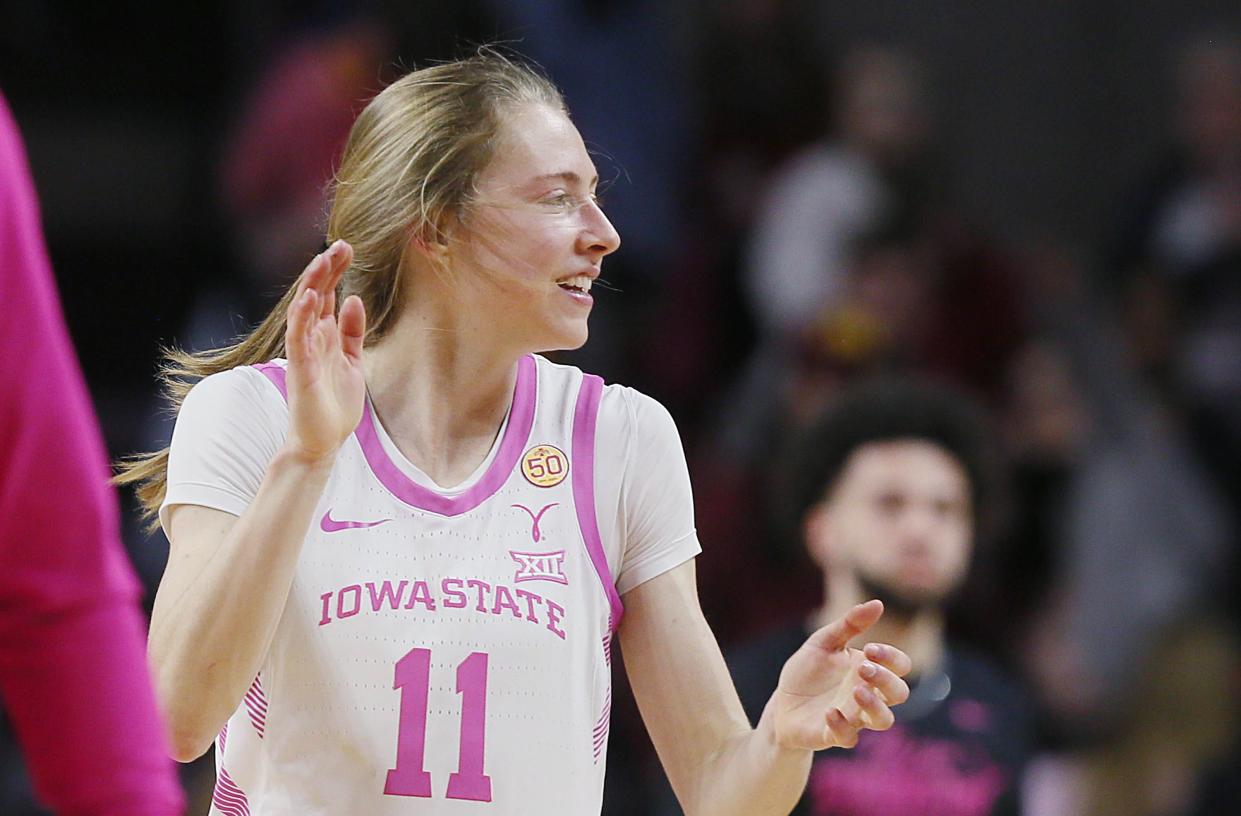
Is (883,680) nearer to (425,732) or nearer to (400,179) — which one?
(425,732)

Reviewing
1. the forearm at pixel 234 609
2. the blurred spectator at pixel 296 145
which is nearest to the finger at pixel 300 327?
the forearm at pixel 234 609

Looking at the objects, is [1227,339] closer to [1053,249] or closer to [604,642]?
[1053,249]

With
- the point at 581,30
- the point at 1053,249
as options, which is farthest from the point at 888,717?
the point at 1053,249

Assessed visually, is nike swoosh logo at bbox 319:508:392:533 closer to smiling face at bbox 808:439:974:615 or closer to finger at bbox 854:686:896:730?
finger at bbox 854:686:896:730

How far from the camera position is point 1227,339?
8.17 meters

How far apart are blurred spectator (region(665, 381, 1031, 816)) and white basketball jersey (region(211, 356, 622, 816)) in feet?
5.91

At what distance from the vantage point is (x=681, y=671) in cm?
332

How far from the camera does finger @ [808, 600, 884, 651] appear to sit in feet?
9.96

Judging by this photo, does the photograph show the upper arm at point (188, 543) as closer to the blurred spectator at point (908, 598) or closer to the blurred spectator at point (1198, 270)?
the blurred spectator at point (908, 598)

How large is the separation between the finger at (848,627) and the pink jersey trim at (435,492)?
562 mm

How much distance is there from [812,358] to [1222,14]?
3.36m

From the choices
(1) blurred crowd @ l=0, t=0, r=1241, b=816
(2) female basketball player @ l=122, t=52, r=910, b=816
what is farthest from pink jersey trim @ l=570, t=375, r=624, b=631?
(1) blurred crowd @ l=0, t=0, r=1241, b=816

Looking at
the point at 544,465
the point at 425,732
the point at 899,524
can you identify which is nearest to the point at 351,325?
the point at 544,465

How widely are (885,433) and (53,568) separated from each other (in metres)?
4.06
